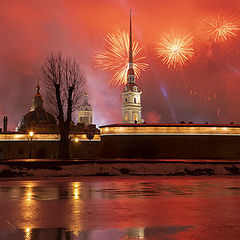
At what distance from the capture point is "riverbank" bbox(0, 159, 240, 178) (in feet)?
101

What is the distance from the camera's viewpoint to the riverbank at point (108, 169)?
101ft

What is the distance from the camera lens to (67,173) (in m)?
31.2

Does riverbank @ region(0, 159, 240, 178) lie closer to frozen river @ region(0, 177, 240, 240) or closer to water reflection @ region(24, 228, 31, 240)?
frozen river @ region(0, 177, 240, 240)

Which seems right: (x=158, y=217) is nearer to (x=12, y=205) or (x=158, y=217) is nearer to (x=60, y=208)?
(x=60, y=208)

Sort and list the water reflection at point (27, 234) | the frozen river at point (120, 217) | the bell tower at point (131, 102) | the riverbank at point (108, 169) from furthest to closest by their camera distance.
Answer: the bell tower at point (131, 102) → the riverbank at point (108, 169) → the frozen river at point (120, 217) → the water reflection at point (27, 234)

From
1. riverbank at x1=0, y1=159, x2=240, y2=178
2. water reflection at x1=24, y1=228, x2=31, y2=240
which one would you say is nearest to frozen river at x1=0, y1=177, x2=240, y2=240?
water reflection at x1=24, y1=228, x2=31, y2=240

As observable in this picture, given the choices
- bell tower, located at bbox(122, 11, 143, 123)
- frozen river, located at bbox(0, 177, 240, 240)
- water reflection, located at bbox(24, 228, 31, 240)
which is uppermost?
bell tower, located at bbox(122, 11, 143, 123)

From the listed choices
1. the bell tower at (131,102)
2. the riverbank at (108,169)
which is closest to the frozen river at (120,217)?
the riverbank at (108,169)

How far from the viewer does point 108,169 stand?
32.2 meters

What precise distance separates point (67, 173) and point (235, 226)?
22651 millimetres

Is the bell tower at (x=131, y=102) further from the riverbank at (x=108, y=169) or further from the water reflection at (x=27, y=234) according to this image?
the water reflection at (x=27, y=234)

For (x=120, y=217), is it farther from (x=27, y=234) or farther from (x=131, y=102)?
(x=131, y=102)

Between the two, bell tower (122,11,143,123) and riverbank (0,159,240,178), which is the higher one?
bell tower (122,11,143,123)

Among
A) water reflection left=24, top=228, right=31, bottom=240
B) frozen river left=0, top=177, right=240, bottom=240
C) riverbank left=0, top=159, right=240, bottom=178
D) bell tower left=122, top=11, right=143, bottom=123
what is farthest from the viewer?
bell tower left=122, top=11, right=143, bottom=123
